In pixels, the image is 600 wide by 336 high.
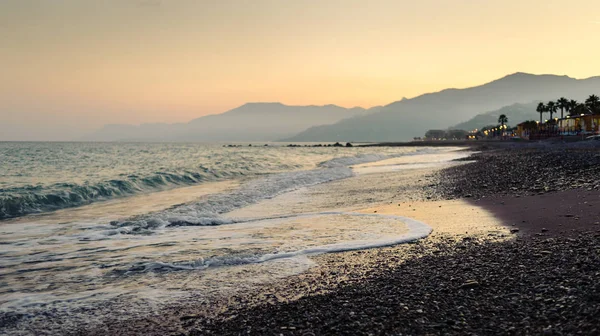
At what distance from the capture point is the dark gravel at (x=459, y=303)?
451 centimetres

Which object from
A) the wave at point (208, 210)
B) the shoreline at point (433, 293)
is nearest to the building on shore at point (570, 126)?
the wave at point (208, 210)

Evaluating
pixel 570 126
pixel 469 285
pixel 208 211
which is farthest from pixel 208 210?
pixel 570 126

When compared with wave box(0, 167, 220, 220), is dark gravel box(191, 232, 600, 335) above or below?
below

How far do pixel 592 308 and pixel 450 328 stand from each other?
1.62 meters

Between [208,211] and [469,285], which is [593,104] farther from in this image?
[469,285]

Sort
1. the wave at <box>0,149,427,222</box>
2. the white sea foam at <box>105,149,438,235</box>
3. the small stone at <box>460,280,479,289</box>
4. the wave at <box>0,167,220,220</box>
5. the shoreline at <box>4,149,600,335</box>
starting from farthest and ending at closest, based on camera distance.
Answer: the wave at <box>0,167,220,220</box> < the wave at <box>0,149,427,222</box> < the white sea foam at <box>105,149,438,235</box> < the small stone at <box>460,280,479,289</box> < the shoreline at <box>4,149,600,335</box>

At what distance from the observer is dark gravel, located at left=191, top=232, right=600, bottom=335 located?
14.8ft

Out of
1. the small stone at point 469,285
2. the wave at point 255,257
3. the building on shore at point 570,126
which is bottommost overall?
the wave at point 255,257

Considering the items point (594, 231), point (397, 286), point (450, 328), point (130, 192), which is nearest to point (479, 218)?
point (594, 231)

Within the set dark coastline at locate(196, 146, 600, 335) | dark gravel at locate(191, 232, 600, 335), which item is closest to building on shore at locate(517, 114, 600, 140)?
dark coastline at locate(196, 146, 600, 335)

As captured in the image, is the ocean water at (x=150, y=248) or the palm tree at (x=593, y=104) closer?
the ocean water at (x=150, y=248)

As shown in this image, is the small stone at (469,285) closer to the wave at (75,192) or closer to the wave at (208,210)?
the wave at (208,210)

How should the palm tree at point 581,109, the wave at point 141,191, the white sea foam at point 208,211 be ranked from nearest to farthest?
the white sea foam at point 208,211, the wave at point 141,191, the palm tree at point 581,109

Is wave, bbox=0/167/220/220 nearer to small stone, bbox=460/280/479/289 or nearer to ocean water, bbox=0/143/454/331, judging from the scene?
ocean water, bbox=0/143/454/331
